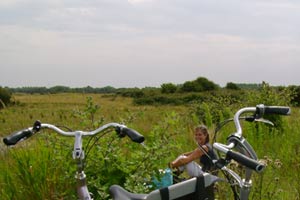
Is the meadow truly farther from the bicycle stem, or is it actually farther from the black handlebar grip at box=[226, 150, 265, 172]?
the black handlebar grip at box=[226, 150, 265, 172]

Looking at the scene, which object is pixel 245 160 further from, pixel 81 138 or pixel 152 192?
pixel 81 138

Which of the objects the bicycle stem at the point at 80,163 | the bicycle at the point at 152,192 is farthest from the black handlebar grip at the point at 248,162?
the bicycle stem at the point at 80,163

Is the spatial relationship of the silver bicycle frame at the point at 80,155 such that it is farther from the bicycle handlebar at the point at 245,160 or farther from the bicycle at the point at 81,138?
the bicycle handlebar at the point at 245,160

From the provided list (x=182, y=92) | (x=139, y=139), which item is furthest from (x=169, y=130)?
(x=182, y=92)

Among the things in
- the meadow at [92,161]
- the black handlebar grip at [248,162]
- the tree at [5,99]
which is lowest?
the meadow at [92,161]

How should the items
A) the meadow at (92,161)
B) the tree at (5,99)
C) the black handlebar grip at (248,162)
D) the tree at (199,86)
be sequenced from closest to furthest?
the black handlebar grip at (248,162)
the meadow at (92,161)
the tree at (5,99)
the tree at (199,86)

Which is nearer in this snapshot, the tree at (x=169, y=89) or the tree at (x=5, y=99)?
the tree at (x=5, y=99)

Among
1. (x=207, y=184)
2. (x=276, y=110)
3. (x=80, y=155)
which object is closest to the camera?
(x=80, y=155)

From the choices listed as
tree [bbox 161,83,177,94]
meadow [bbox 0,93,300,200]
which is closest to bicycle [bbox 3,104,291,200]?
meadow [bbox 0,93,300,200]

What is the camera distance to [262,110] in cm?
246

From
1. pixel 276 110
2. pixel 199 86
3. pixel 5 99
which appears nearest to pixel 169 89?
pixel 199 86

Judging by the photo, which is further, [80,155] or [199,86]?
[199,86]

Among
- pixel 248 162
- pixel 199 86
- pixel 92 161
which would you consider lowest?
pixel 92 161

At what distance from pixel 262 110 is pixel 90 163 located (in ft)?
5.08
